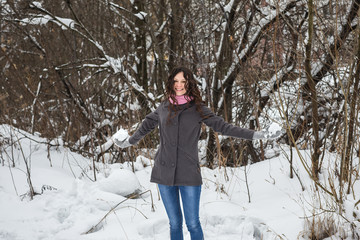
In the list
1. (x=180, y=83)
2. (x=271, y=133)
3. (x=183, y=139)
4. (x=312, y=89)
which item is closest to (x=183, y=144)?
(x=183, y=139)

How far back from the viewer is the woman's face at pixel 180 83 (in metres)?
1.94

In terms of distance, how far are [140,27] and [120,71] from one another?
136cm

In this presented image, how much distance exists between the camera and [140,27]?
18.5 feet

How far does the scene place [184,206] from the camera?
6.49 ft

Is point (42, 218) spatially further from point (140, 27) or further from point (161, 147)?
point (140, 27)

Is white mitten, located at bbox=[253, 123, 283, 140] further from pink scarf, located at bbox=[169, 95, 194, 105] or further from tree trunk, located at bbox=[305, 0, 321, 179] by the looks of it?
tree trunk, located at bbox=[305, 0, 321, 179]

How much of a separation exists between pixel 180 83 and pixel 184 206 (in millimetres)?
822

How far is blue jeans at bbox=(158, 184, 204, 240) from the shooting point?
6.35 ft

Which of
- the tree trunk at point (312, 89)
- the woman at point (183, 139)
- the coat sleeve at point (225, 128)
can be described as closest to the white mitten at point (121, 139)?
the woman at point (183, 139)

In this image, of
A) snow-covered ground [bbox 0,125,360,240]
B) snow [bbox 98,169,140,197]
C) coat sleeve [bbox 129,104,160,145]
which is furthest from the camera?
snow [bbox 98,169,140,197]

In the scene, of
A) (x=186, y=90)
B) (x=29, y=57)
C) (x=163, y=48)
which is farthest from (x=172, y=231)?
(x=29, y=57)

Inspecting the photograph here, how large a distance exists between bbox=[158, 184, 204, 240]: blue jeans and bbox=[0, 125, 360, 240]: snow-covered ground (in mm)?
443

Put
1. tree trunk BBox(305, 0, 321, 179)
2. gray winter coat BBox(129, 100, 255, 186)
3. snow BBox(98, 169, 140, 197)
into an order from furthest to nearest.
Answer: snow BBox(98, 169, 140, 197) → tree trunk BBox(305, 0, 321, 179) → gray winter coat BBox(129, 100, 255, 186)

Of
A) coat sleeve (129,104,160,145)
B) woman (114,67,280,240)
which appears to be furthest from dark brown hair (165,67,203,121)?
coat sleeve (129,104,160,145)
